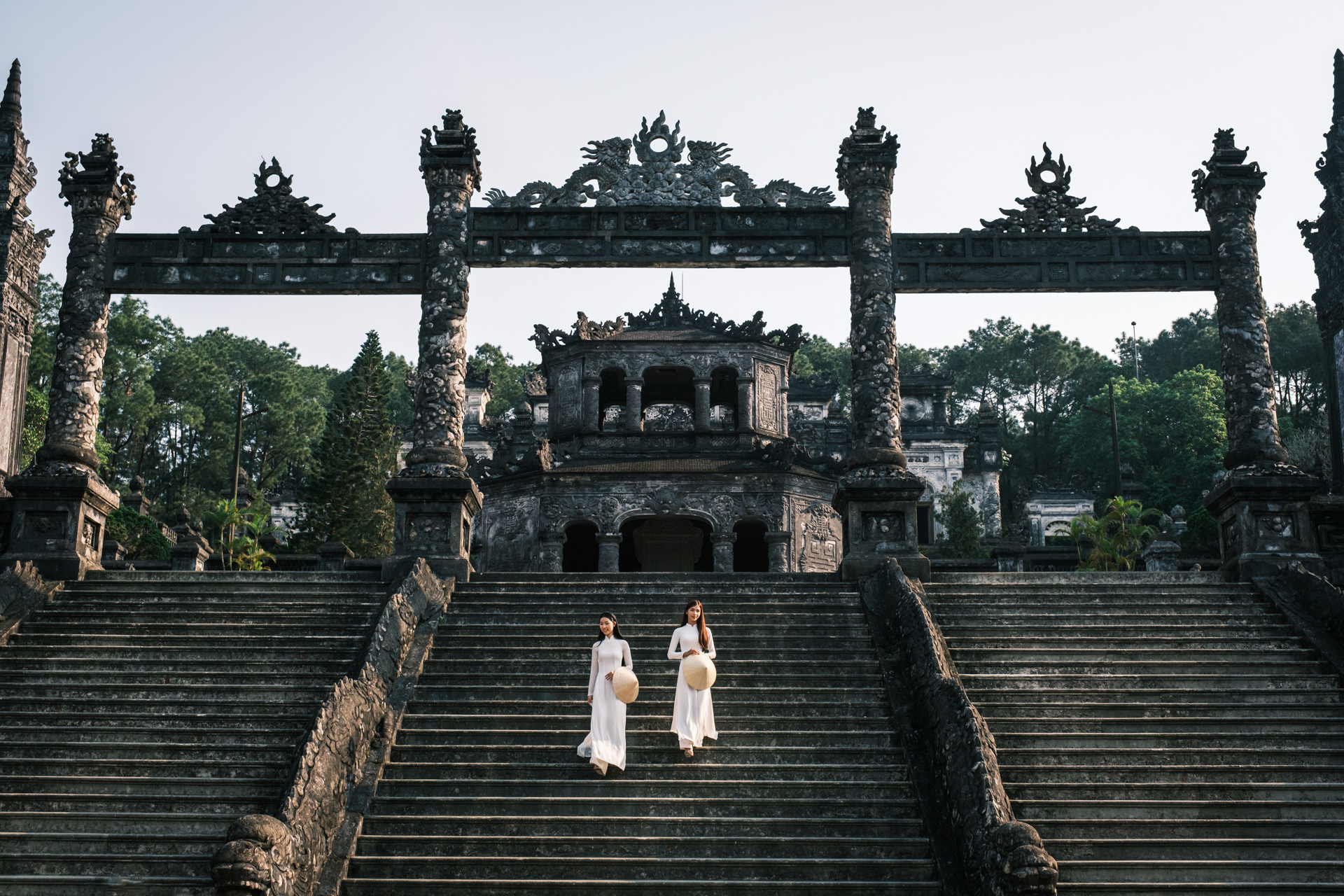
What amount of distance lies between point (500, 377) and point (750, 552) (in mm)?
40832

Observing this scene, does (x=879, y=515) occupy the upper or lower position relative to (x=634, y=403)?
lower

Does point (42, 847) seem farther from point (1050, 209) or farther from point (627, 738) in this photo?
point (1050, 209)

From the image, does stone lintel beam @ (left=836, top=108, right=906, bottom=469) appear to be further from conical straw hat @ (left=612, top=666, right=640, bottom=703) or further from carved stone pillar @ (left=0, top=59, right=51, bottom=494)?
Result: carved stone pillar @ (left=0, top=59, right=51, bottom=494)

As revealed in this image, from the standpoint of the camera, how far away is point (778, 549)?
24.9m

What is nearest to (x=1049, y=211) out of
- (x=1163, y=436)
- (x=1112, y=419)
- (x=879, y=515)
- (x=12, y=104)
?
(x=879, y=515)

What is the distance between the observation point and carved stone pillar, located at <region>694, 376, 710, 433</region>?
2738cm

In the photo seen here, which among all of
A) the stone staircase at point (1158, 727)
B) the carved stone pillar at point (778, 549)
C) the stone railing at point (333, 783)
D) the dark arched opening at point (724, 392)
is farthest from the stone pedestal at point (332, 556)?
the stone staircase at point (1158, 727)

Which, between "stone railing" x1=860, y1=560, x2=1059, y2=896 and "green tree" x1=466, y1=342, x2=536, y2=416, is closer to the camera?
"stone railing" x1=860, y1=560, x2=1059, y2=896

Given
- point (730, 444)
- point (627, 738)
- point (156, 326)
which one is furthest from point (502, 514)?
point (156, 326)

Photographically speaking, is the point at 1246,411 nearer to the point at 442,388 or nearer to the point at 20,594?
the point at 442,388

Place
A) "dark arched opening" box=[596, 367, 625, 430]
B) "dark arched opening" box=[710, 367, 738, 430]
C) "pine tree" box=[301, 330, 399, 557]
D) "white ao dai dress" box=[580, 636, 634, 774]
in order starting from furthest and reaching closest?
1. "pine tree" box=[301, 330, 399, 557]
2. "dark arched opening" box=[710, 367, 738, 430]
3. "dark arched opening" box=[596, 367, 625, 430]
4. "white ao dai dress" box=[580, 636, 634, 774]

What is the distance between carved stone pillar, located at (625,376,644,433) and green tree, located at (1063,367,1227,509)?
84.5ft

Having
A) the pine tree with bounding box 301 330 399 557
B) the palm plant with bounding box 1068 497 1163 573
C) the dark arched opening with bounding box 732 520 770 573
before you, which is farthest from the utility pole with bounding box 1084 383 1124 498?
the pine tree with bounding box 301 330 399 557

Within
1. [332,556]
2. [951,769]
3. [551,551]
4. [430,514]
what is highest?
[430,514]
